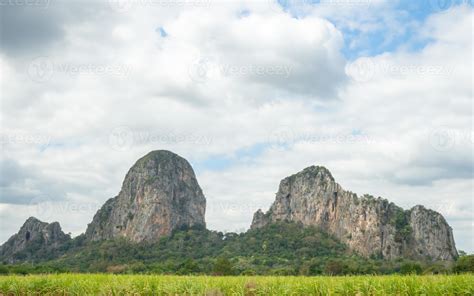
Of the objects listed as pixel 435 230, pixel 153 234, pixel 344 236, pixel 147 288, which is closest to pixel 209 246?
pixel 153 234

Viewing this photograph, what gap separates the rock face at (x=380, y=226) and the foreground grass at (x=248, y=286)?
127 m

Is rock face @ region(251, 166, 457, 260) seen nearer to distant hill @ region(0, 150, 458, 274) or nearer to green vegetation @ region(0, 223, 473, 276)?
distant hill @ region(0, 150, 458, 274)

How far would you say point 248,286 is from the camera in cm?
1644

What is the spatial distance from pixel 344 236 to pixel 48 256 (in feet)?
378

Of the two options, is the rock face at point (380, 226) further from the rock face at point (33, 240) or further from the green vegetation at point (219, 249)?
the rock face at point (33, 240)

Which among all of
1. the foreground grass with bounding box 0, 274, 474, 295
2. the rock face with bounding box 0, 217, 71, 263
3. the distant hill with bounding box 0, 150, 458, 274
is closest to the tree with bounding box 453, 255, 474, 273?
the foreground grass with bounding box 0, 274, 474, 295

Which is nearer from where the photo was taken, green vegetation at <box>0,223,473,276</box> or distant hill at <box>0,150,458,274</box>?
green vegetation at <box>0,223,473,276</box>

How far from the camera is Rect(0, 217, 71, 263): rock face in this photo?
188 meters

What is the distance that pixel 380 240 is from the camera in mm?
137250

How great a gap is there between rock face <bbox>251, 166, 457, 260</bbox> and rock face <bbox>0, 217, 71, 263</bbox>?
106252 millimetres

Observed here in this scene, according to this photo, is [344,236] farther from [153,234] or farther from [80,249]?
[80,249]

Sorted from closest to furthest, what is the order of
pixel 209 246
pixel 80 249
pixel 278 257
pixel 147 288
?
pixel 147 288
pixel 278 257
pixel 209 246
pixel 80 249

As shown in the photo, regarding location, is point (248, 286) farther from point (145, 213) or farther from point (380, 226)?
point (145, 213)

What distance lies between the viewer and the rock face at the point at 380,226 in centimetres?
13725
